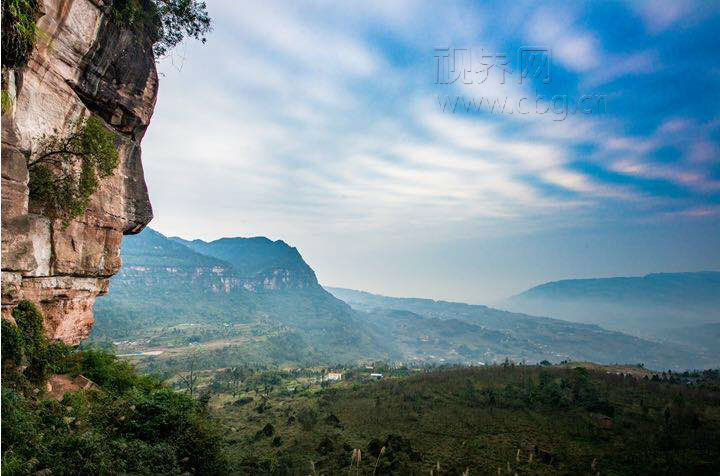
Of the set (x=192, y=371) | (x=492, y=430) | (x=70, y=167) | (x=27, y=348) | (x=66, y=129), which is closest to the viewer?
(x=27, y=348)

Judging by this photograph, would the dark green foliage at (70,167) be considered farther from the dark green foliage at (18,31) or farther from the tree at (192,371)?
the tree at (192,371)

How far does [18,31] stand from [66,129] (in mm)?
5145

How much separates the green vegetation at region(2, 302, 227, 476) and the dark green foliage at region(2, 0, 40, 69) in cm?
1087

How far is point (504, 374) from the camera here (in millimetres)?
53438

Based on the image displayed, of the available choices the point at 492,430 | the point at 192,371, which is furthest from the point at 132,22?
the point at 192,371

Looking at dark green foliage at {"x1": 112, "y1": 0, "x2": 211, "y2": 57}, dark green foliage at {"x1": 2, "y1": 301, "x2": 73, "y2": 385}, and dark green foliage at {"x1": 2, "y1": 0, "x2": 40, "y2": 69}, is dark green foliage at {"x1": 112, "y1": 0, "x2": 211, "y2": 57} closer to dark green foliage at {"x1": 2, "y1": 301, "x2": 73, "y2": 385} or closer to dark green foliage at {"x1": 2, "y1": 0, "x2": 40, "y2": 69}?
dark green foliage at {"x1": 2, "y1": 0, "x2": 40, "y2": 69}

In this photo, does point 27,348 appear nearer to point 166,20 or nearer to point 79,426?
point 79,426

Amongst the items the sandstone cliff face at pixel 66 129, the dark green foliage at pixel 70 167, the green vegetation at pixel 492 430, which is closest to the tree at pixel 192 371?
the green vegetation at pixel 492 430

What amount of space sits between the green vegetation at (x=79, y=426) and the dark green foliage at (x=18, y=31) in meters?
10.9

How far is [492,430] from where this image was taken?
29.3m

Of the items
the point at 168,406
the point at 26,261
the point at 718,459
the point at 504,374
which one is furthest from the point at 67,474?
the point at 504,374

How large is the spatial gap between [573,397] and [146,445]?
4113 centimetres

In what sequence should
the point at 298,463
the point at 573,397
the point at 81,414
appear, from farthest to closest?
1. the point at 573,397
2. the point at 298,463
3. the point at 81,414

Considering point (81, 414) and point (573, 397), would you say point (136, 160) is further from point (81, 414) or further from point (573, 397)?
point (573, 397)
